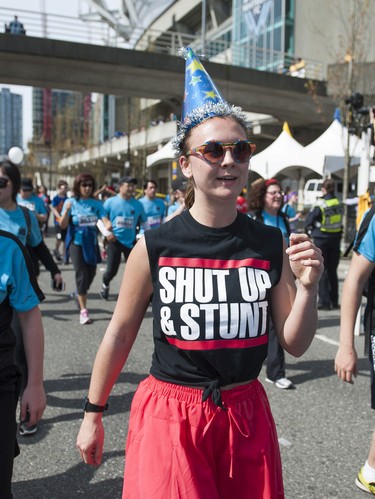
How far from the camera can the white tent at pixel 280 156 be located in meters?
18.5

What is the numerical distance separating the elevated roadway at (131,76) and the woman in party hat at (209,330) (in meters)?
20.6

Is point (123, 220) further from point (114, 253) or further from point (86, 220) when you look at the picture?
point (86, 220)

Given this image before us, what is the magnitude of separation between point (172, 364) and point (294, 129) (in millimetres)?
30463

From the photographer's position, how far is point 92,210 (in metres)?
7.79

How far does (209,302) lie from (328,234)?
295 inches

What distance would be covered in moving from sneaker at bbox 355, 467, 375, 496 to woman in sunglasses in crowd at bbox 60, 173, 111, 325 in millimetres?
4947

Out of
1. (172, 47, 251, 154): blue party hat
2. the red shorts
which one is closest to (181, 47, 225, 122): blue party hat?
(172, 47, 251, 154): blue party hat

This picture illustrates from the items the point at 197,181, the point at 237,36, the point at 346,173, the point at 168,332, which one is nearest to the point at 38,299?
the point at 168,332

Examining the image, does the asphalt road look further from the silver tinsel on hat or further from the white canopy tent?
the white canopy tent

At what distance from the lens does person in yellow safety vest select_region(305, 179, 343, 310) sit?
8.85 metres

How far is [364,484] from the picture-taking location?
10.5 feet

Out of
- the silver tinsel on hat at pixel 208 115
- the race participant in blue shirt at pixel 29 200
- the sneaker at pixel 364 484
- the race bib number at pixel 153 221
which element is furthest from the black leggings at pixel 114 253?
the silver tinsel on hat at pixel 208 115

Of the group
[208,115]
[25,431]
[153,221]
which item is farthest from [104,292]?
[208,115]

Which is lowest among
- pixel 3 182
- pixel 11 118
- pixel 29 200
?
pixel 29 200
